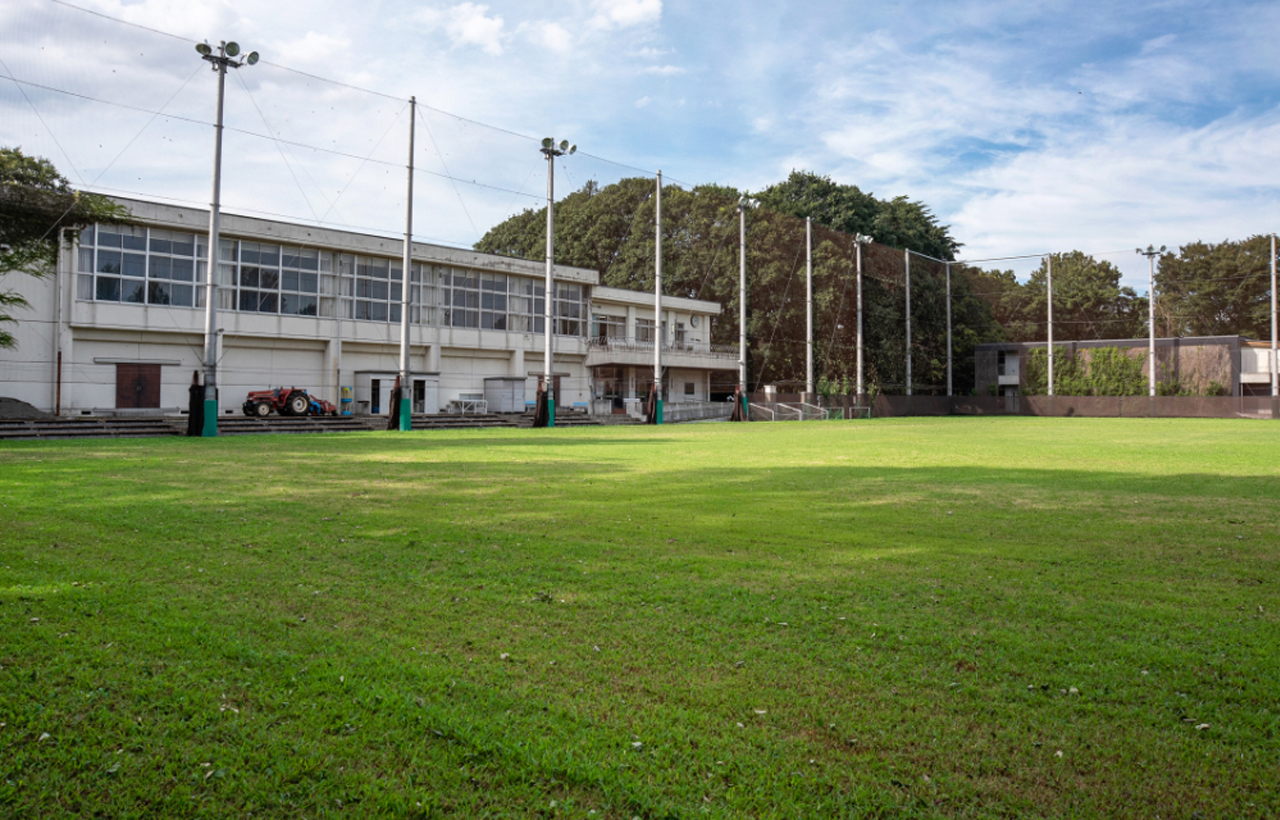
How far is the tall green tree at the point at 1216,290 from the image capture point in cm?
7519

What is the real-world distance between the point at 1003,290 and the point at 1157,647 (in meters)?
76.7

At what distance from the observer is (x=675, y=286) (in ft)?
222

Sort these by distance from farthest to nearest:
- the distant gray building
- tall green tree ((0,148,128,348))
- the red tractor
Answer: the distant gray building → the red tractor → tall green tree ((0,148,128,348))

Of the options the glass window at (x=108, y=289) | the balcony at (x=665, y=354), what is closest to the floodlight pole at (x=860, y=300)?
the balcony at (x=665, y=354)

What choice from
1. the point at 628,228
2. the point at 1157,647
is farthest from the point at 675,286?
the point at 1157,647

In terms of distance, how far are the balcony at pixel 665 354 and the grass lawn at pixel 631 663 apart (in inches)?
1851

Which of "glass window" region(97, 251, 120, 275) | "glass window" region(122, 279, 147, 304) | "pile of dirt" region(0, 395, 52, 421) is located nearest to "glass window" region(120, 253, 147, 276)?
"glass window" region(97, 251, 120, 275)

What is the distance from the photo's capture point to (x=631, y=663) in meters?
4.23

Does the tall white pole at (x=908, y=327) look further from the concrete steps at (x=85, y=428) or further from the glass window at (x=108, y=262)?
the glass window at (x=108, y=262)

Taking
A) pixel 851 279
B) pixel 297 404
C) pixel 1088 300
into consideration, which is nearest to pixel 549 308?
pixel 297 404

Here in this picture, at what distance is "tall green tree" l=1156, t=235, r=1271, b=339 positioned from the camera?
7519 centimetres

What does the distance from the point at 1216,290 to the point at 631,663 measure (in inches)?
3658

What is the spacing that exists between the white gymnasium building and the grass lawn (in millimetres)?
32640

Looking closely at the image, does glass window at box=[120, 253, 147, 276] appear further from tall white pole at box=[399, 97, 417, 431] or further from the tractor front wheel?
tall white pole at box=[399, 97, 417, 431]
